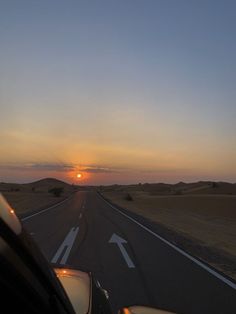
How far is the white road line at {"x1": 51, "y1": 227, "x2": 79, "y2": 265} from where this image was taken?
14.8 m

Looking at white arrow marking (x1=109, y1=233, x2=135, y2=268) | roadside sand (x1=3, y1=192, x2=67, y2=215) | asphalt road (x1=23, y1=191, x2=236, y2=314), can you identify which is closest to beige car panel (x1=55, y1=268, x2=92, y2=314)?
asphalt road (x1=23, y1=191, x2=236, y2=314)

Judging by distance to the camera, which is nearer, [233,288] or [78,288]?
[78,288]

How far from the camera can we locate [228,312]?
28.0 ft

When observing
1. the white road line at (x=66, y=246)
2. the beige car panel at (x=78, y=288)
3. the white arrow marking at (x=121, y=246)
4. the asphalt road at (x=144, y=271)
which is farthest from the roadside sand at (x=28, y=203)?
the beige car panel at (x=78, y=288)

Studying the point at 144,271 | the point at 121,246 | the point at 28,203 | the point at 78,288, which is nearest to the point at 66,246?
the point at 121,246

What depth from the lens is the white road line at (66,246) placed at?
1480cm

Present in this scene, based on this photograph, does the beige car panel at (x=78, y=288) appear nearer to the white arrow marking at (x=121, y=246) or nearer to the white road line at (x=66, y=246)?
the white arrow marking at (x=121, y=246)

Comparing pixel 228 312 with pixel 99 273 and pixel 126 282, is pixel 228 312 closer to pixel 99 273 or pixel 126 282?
pixel 126 282

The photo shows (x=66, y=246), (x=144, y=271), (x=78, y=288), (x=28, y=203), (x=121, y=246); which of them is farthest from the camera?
(x=28, y=203)

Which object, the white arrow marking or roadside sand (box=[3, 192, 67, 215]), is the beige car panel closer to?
the white arrow marking

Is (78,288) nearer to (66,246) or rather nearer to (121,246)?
(66,246)

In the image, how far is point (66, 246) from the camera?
18062mm

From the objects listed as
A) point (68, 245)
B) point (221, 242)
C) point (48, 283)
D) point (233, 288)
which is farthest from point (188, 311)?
point (221, 242)

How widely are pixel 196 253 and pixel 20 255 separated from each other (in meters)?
15.2
